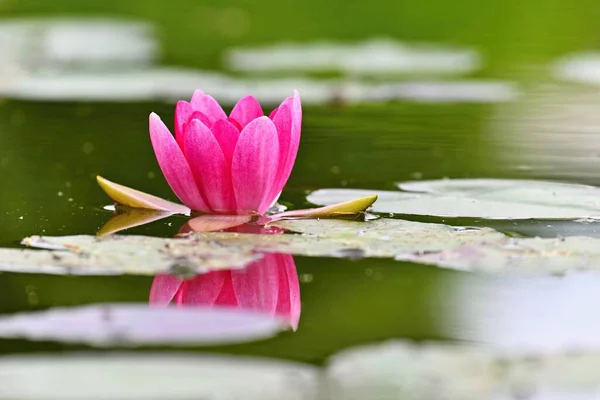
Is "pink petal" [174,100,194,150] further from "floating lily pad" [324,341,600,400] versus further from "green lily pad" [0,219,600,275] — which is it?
"floating lily pad" [324,341,600,400]

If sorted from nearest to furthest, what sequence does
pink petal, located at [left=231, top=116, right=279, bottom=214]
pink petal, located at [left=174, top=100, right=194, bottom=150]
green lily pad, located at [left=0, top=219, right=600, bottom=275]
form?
green lily pad, located at [left=0, top=219, right=600, bottom=275]
pink petal, located at [left=231, top=116, right=279, bottom=214]
pink petal, located at [left=174, top=100, right=194, bottom=150]

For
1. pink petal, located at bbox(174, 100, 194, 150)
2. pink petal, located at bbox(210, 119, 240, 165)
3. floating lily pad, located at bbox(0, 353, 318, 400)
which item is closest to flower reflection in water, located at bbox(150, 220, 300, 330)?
floating lily pad, located at bbox(0, 353, 318, 400)

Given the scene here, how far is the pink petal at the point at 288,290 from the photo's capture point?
1.47m

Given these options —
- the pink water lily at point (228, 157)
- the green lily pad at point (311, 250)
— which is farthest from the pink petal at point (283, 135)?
the green lily pad at point (311, 250)

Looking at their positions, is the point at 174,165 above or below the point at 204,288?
above

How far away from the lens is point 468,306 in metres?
1.50

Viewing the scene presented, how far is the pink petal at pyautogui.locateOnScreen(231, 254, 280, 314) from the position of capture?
1504mm

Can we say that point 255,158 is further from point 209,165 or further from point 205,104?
point 205,104

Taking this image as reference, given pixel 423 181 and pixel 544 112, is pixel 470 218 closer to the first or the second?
pixel 423 181

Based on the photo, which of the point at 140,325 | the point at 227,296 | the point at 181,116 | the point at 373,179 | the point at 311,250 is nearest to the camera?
the point at 140,325

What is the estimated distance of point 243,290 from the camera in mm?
1563

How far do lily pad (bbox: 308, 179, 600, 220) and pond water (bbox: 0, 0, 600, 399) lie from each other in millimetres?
61

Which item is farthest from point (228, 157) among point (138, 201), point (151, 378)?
point (151, 378)

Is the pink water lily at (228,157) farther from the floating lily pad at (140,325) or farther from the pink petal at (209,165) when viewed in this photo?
the floating lily pad at (140,325)
